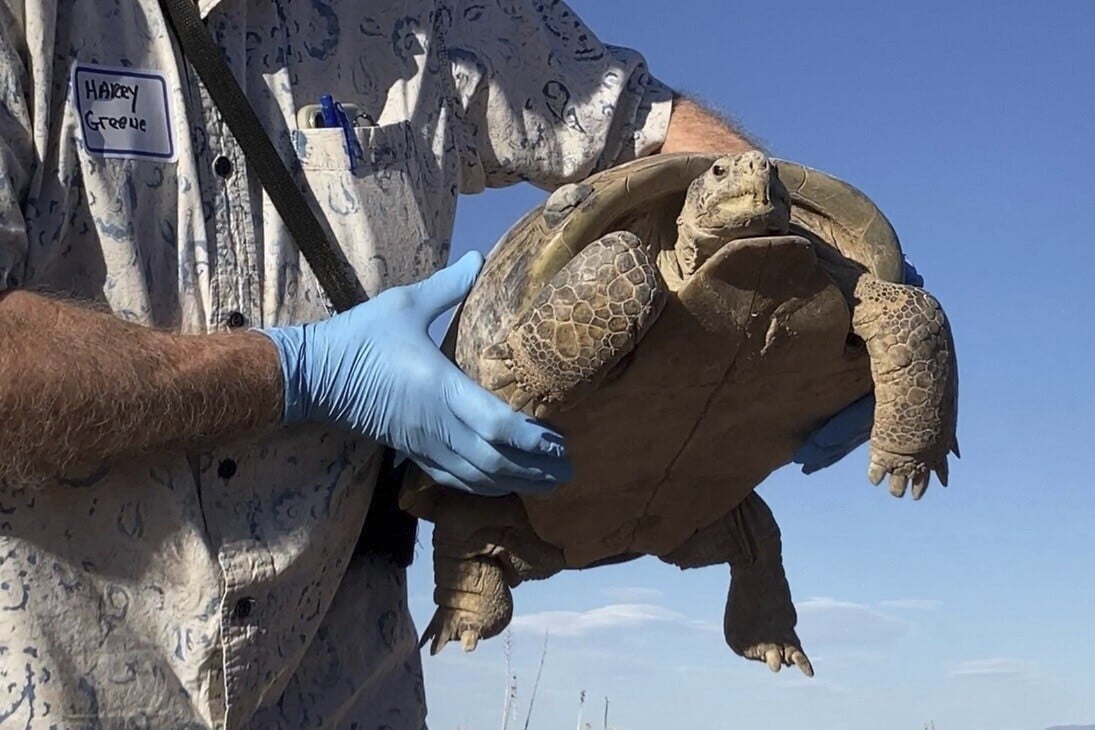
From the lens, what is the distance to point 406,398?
2.43 metres

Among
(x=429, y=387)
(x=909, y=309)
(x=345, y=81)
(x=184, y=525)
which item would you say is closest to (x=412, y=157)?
(x=345, y=81)

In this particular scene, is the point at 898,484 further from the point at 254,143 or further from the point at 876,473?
the point at 254,143

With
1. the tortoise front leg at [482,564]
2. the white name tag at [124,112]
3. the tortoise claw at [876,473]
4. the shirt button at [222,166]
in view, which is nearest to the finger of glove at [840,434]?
the tortoise claw at [876,473]

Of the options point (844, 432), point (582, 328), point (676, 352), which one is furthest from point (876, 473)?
point (582, 328)

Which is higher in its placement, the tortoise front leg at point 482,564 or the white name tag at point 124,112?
the white name tag at point 124,112

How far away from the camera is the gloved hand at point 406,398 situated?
2383mm

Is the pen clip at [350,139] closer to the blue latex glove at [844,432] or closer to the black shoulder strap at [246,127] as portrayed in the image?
the black shoulder strap at [246,127]

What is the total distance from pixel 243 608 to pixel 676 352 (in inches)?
36.8

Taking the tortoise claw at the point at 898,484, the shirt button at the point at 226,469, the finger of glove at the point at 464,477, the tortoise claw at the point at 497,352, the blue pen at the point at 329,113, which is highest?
the blue pen at the point at 329,113

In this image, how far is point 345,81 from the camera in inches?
105

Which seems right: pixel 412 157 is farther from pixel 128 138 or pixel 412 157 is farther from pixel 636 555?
pixel 636 555

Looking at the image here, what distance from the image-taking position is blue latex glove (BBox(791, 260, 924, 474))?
290cm

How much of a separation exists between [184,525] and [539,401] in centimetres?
67

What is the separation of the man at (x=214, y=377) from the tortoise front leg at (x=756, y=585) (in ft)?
2.82
